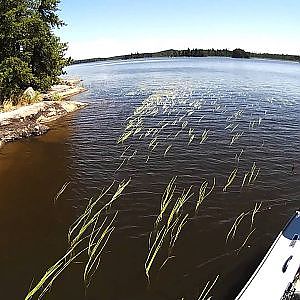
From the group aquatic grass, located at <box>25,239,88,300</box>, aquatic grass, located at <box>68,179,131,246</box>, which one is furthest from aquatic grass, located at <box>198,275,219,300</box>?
aquatic grass, located at <box>68,179,131,246</box>

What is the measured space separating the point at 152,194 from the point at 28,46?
27.5 m

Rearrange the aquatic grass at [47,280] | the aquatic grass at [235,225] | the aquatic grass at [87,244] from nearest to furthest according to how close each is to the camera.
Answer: the aquatic grass at [47,280], the aquatic grass at [87,244], the aquatic grass at [235,225]

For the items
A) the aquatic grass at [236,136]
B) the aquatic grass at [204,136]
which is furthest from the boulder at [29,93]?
the aquatic grass at [236,136]

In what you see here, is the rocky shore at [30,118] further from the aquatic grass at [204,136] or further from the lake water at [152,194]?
the aquatic grass at [204,136]

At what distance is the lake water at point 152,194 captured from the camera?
10.9m

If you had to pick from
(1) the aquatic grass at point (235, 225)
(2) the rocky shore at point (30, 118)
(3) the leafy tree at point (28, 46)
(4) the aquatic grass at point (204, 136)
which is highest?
(3) the leafy tree at point (28, 46)

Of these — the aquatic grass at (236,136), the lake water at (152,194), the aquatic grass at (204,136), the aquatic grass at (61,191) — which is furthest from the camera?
the aquatic grass at (204,136)

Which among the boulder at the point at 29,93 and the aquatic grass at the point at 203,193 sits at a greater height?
the boulder at the point at 29,93

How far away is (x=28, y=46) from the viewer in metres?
36.7

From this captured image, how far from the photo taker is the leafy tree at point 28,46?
33250 mm

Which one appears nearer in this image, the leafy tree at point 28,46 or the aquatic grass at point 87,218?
the aquatic grass at point 87,218

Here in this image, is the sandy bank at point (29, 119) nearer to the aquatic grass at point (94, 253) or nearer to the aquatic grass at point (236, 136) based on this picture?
the aquatic grass at point (94, 253)

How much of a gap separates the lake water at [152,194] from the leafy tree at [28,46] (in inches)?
263

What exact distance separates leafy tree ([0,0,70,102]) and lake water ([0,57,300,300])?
6.69 m
